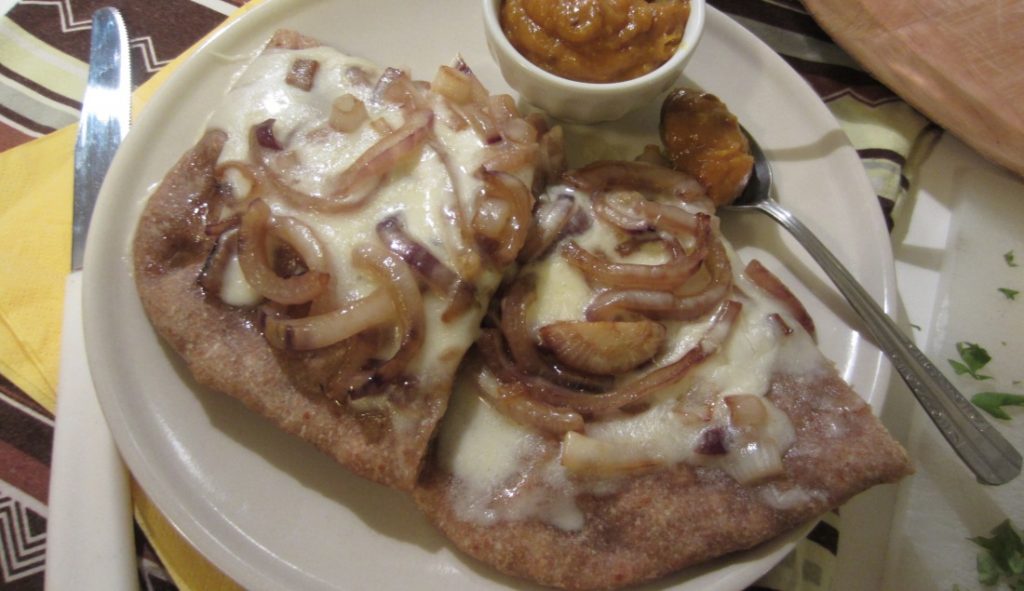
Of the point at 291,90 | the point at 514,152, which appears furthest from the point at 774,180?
the point at 291,90

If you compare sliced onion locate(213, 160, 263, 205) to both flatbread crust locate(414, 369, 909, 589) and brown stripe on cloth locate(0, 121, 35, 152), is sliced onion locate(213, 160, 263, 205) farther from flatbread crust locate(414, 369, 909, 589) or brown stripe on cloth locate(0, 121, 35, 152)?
brown stripe on cloth locate(0, 121, 35, 152)

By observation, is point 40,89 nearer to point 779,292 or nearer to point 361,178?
point 361,178

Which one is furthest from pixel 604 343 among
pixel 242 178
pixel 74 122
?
pixel 74 122

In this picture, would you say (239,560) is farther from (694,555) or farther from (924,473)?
(924,473)

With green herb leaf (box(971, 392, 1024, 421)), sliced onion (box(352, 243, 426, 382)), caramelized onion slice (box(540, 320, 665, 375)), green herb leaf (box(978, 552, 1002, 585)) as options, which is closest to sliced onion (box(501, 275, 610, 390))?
caramelized onion slice (box(540, 320, 665, 375))

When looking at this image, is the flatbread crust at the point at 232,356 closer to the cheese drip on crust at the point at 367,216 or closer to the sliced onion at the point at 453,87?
the cheese drip on crust at the point at 367,216

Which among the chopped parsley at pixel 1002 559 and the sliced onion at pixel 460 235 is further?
the chopped parsley at pixel 1002 559

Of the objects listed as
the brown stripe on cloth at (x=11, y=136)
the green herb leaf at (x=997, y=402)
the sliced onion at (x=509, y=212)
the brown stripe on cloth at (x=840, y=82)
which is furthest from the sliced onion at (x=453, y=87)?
the green herb leaf at (x=997, y=402)
